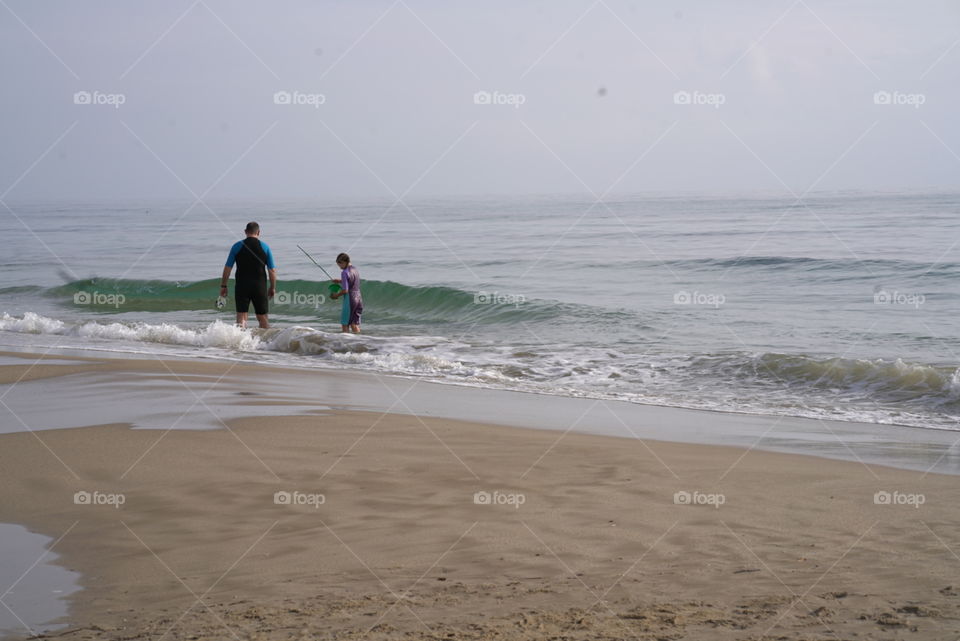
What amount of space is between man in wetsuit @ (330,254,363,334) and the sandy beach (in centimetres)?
649

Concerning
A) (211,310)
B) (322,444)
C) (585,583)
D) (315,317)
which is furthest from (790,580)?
(211,310)

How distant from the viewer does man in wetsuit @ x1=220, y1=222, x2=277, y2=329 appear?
43.2ft

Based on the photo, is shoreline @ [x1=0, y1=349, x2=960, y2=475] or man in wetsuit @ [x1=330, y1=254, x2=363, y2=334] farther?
man in wetsuit @ [x1=330, y1=254, x2=363, y2=334]

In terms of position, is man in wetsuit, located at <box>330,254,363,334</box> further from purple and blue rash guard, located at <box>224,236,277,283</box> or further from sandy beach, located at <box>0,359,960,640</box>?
sandy beach, located at <box>0,359,960,640</box>

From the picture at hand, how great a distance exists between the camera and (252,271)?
13.5m

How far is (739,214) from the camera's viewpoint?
41.2 meters

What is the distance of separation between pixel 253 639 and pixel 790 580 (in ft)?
7.91

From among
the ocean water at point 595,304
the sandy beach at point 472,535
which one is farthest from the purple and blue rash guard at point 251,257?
the sandy beach at point 472,535

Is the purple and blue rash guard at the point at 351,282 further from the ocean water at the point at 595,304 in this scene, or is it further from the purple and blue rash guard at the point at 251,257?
the purple and blue rash guard at the point at 251,257

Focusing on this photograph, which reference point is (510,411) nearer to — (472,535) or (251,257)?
(472,535)

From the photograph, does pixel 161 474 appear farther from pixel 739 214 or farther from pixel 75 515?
pixel 739 214

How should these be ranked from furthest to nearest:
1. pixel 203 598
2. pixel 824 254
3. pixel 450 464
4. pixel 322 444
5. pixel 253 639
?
pixel 824 254, pixel 322 444, pixel 450 464, pixel 203 598, pixel 253 639

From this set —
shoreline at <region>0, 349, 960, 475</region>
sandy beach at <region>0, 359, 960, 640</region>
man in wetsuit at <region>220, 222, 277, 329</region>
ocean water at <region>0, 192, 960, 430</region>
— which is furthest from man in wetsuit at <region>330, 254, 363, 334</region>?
sandy beach at <region>0, 359, 960, 640</region>

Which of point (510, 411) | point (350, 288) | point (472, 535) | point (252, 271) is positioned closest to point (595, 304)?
point (350, 288)
